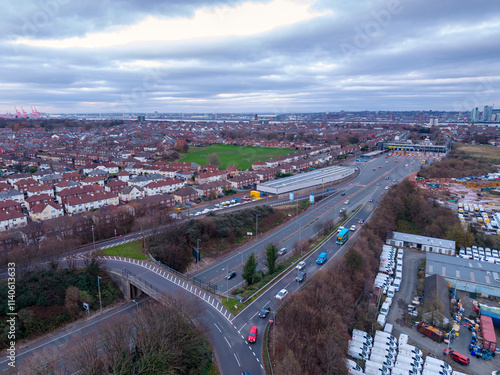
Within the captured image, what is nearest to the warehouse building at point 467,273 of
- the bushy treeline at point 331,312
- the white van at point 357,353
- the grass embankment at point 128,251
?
the bushy treeline at point 331,312

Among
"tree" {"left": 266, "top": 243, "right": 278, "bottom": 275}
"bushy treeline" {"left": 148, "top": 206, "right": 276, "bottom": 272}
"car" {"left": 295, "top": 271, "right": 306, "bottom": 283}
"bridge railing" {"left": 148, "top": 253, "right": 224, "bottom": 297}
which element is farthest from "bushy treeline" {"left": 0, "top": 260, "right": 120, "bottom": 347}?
"car" {"left": 295, "top": 271, "right": 306, "bottom": 283}

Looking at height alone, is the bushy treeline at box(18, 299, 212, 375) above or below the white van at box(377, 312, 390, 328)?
above

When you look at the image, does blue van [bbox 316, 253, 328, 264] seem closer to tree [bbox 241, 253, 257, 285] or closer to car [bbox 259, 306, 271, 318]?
tree [bbox 241, 253, 257, 285]

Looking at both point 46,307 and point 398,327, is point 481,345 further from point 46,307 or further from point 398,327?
point 46,307

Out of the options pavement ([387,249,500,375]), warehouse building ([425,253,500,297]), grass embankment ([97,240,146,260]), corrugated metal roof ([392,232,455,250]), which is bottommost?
pavement ([387,249,500,375])

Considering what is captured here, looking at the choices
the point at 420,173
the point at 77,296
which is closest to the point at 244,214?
the point at 77,296

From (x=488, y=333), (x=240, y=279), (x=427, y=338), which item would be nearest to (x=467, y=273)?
(x=488, y=333)

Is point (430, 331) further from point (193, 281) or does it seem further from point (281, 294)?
point (193, 281)
